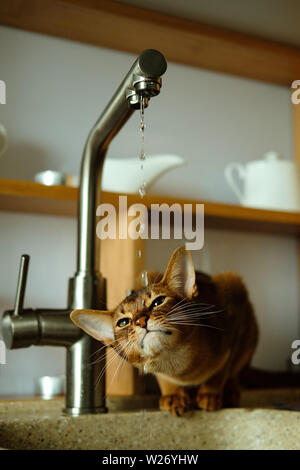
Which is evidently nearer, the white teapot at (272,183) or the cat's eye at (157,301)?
the cat's eye at (157,301)

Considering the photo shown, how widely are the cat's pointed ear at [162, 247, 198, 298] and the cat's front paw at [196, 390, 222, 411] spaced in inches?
9.6

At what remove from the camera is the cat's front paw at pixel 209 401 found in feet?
2.35

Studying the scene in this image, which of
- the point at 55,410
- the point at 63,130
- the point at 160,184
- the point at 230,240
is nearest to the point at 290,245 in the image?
the point at 230,240

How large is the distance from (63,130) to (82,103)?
6cm

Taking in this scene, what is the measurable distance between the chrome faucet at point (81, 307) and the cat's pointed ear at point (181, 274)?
0.56 ft

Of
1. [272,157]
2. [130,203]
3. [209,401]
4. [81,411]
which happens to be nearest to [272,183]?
[272,157]

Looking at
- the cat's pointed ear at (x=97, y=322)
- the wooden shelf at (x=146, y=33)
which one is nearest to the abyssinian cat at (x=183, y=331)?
the cat's pointed ear at (x=97, y=322)

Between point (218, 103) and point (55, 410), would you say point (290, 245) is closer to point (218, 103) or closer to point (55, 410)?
point (218, 103)

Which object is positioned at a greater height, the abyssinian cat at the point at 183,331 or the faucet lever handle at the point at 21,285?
the faucet lever handle at the point at 21,285

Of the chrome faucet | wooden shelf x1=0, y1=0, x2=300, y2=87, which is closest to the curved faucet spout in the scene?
the chrome faucet

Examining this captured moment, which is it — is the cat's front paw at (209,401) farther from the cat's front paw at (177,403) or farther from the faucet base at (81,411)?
the faucet base at (81,411)

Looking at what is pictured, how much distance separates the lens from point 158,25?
2.94 ft

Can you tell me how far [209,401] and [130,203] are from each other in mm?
307

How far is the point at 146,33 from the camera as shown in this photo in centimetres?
91
